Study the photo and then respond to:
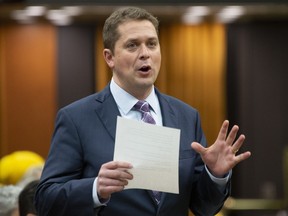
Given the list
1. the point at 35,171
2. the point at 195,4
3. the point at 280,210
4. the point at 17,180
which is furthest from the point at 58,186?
the point at 280,210

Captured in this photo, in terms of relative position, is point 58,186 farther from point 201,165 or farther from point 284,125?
point 284,125

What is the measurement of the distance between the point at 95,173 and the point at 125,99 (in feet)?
1.02

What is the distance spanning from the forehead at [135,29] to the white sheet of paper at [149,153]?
352 mm

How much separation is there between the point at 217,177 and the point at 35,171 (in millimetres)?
2126

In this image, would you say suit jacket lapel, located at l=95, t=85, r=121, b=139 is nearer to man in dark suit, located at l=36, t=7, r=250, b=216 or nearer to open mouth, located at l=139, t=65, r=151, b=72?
man in dark suit, located at l=36, t=7, r=250, b=216

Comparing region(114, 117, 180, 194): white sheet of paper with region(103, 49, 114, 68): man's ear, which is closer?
region(114, 117, 180, 194): white sheet of paper

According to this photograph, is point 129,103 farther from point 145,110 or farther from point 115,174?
point 115,174

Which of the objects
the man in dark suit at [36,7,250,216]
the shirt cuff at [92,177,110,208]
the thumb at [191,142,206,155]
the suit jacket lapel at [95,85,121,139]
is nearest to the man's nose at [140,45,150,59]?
the man in dark suit at [36,7,250,216]

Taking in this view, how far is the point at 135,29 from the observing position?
2.77 m

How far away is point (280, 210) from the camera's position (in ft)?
30.3

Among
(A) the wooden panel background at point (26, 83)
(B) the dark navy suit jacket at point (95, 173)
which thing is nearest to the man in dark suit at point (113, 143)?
(B) the dark navy suit jacket at point (95, 173)

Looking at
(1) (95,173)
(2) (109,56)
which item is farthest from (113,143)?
(2) (109,56)

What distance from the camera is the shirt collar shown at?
282 centimetres

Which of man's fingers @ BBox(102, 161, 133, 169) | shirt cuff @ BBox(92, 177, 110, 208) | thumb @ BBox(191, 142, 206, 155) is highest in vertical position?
thumb @ BBox(191, 142, 206, 155)
